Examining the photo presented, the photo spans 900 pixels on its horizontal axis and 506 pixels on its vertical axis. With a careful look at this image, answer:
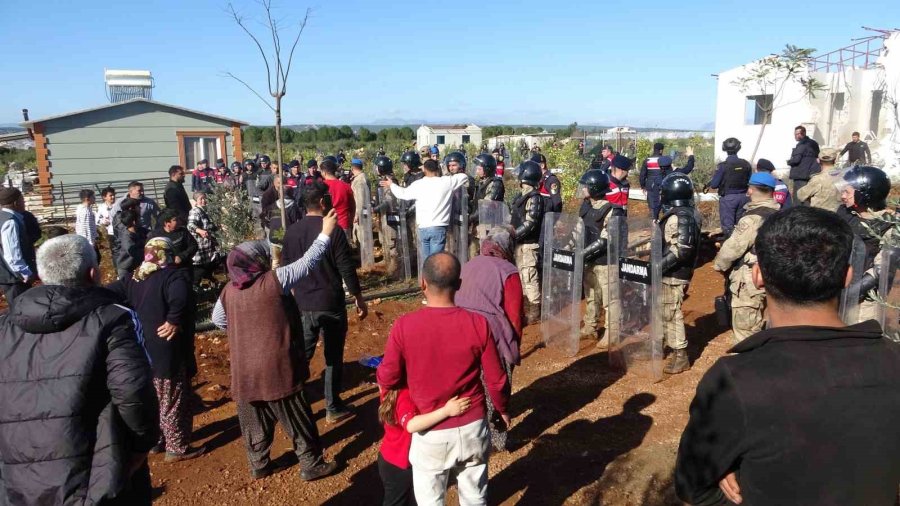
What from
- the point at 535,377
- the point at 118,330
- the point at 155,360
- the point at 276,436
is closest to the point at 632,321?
the point at 535,377

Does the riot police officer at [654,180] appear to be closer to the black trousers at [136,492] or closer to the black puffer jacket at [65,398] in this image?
the black trousers at [136,492]

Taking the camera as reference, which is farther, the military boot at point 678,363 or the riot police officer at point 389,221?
the riot police officer at point 389,221

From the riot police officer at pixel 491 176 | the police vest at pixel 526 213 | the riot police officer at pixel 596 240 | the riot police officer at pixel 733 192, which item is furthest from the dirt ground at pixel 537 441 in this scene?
the riot police officer at pixel 491 176

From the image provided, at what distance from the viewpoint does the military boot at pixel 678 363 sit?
5.89m

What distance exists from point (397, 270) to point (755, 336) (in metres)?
8.66

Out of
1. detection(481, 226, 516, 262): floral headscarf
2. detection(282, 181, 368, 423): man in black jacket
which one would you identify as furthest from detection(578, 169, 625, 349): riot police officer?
detection(282, 181, 368, 423): man in black jacket

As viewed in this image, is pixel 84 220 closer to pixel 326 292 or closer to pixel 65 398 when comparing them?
pixel 326 292

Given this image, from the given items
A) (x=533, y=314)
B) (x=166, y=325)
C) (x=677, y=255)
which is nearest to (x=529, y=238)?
(x=533, y=314)

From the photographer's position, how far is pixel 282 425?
13.6 ft

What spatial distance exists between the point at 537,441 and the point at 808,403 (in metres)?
3.36

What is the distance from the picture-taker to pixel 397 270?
10.2m

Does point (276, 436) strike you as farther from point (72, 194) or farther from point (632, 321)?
point (72, 194)

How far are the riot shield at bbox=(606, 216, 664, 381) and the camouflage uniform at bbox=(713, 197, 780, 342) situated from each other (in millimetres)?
561

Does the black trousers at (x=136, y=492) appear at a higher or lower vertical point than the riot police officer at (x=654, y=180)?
lower
